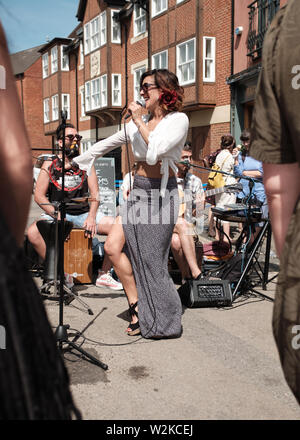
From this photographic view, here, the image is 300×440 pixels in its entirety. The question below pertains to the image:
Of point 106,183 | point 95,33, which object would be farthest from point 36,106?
point 106,183

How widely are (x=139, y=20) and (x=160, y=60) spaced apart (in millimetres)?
4032

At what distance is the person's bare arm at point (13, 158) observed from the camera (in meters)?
0.90

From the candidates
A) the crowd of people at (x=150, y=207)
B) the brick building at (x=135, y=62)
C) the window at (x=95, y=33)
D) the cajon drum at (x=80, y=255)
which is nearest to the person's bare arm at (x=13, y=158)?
the crowd of people at (x=150, y=207)

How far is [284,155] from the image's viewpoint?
1275mm

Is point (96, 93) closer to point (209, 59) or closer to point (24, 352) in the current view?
point (209, 59)

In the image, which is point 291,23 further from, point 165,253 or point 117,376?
point 165,253

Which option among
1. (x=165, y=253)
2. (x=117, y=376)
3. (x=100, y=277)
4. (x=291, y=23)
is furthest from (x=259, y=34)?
(x=291, y=23)

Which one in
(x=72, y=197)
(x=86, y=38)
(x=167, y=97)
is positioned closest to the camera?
(x=167, y=97)

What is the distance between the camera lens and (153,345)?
4.03 meters

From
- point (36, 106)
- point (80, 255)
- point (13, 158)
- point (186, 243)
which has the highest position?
point (36, 106)

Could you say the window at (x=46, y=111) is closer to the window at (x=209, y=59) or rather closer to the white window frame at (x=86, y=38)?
the white window frame at (x=86, y=38)

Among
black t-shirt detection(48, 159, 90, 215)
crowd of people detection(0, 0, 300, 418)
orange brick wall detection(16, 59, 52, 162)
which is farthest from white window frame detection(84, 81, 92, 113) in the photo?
black t-shirt detection(48, 159, 90, 215)
